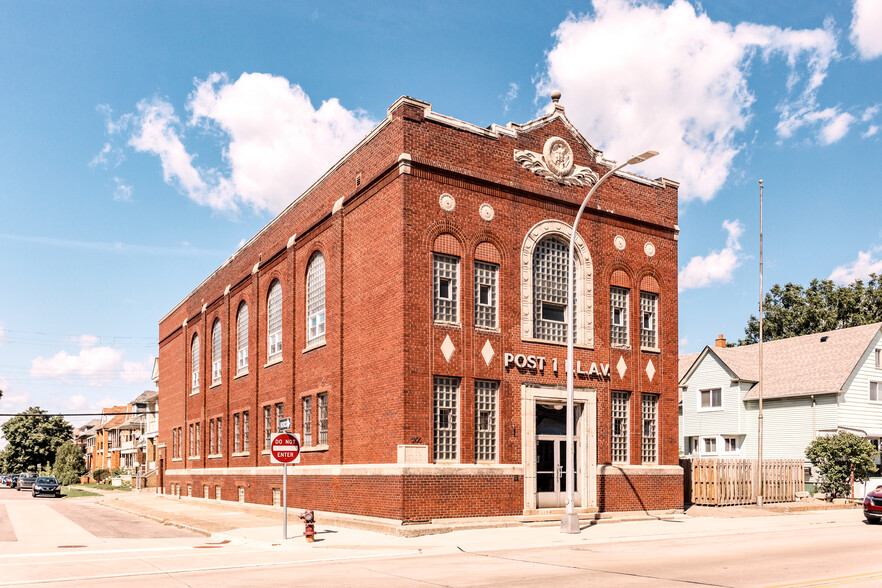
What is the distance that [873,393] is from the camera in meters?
43.3

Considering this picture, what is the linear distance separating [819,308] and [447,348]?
172 ft

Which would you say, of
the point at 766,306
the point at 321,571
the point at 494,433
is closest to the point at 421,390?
the point at 494,433

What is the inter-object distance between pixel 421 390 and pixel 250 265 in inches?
684

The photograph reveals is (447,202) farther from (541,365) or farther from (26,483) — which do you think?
(26,483)

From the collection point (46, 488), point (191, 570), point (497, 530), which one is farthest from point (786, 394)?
point (46, 488)

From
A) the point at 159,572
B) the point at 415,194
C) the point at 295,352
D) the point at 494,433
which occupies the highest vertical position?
the point at 415,194

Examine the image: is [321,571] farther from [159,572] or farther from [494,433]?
[494,433]

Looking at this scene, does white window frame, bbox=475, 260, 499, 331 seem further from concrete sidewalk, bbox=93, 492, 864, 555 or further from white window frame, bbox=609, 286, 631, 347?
concrete sidewalk, bbox=93, 492, 864, 555

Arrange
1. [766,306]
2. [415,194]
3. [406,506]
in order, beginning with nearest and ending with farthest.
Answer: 1. [406,506]
2. [415,194]
3. [766,306]

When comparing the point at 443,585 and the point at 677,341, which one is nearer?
the point at 443,585

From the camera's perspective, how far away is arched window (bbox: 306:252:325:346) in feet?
92.4

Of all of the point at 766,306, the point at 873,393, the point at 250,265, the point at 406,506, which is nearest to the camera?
the point at 406,506

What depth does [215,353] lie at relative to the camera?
42531mm

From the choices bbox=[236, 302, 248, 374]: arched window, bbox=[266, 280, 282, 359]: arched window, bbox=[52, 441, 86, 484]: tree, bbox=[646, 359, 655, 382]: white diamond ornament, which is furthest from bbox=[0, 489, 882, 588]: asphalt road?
bbox=[52, 441, 86, 484]: tree
